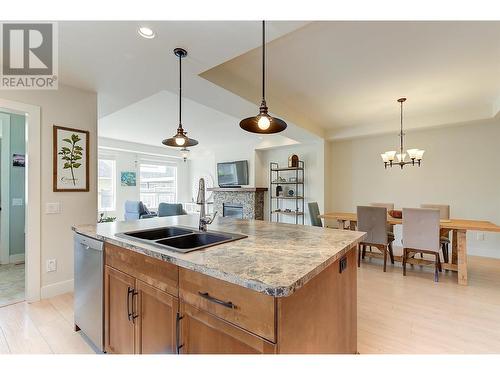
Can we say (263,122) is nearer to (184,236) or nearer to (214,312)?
(184,236)

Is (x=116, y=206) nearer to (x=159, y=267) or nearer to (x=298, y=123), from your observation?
(x=298, y=123)

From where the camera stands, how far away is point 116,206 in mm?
6691

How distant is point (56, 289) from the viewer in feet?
8.89

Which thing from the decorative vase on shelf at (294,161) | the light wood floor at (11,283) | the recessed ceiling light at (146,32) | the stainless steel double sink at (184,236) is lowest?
the light wood floor at (11,283)

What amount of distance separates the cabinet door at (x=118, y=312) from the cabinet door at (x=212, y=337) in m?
0.51

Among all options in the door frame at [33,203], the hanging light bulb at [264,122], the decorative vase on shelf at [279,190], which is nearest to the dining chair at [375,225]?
the hanging light bulb at [264,122]

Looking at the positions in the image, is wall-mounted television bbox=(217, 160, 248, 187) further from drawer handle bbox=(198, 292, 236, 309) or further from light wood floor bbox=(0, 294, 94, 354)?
drawer handle bbox=(198, 292, 236, 309)

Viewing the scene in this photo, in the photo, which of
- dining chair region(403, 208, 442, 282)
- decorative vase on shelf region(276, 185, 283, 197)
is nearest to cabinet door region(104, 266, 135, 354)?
dining chair region(403, 208, 442, 282)

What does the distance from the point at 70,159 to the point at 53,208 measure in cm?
57

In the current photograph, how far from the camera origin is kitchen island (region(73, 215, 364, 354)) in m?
0.94

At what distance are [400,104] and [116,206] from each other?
6.83 metres

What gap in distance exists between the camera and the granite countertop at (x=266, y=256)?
3.09 ft

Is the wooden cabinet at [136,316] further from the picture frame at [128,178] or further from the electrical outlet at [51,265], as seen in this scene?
the picture frame at [128,178]
